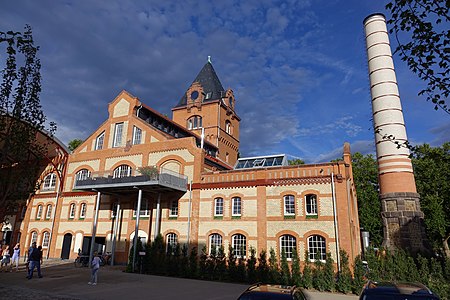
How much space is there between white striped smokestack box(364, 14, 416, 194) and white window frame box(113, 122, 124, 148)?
830 inches

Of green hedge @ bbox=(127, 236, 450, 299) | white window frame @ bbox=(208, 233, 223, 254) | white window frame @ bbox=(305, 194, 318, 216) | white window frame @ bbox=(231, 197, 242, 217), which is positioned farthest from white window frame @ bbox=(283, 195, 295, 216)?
white window frame @ bbox=(208, 233, 223, 254)

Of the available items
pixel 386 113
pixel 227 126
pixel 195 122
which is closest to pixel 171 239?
pixel 386 113

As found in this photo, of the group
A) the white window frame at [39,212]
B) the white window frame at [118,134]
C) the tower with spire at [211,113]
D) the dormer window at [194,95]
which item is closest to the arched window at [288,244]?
the white window frame at [118,134]

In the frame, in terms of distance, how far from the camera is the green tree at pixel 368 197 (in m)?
34.5

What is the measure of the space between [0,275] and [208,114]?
2634 centimetres

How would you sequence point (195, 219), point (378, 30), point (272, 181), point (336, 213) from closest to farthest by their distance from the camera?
point (336, 213) → point (272, 181) → point (195, 219) → point (378, 30)

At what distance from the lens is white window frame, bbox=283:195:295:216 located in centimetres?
2041

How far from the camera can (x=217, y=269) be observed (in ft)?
62.4

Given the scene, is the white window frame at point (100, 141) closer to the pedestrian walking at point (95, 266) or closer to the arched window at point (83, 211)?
the arched window at point (83, 211)

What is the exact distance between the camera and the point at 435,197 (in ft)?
105

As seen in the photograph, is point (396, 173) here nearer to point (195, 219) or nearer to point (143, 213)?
point (195, 219)

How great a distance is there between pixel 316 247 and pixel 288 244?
174 cm

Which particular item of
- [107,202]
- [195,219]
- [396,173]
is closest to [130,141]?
[107,202]

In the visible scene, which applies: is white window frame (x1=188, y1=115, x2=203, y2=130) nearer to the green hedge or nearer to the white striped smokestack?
the green hedge
